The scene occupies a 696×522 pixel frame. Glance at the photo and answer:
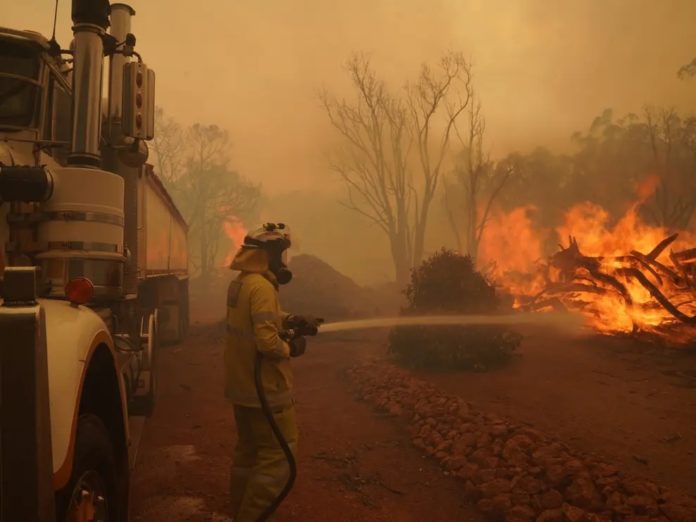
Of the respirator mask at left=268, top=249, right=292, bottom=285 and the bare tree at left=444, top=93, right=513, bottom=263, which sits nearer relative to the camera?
the respirator mask at left=268, top=249, right=292, bottom=285

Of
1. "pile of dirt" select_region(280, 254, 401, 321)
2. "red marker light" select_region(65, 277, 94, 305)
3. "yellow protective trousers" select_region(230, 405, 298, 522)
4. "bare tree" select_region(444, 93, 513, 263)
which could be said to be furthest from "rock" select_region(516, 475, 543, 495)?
"bare tree" select_region(444, 93, 513, 263)

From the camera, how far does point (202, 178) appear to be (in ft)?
121

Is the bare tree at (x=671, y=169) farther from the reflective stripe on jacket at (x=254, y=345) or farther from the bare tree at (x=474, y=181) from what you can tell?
the reflective stripe on jacket at (x=254, y=345)

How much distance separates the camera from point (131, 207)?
4.64 metres

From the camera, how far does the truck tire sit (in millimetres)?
2002

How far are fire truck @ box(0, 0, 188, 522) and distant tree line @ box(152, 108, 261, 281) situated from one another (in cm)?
3286

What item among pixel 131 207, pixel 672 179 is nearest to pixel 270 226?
pixel 131 207

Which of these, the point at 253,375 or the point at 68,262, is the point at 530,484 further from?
the point at 68,262

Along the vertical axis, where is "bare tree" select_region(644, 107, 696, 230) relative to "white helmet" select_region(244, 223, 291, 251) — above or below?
above

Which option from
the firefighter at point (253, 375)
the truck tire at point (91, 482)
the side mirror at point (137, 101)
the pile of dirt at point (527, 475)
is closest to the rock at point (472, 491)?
the pile of dirt at point (527, 475)

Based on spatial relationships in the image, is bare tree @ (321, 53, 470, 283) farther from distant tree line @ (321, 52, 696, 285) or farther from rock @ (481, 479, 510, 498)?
rock @ (481, 479, 510, 498)

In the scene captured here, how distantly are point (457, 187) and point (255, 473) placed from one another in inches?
1539

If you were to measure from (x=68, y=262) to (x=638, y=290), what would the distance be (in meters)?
11.5

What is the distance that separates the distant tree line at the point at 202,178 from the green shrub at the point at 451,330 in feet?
90.5
